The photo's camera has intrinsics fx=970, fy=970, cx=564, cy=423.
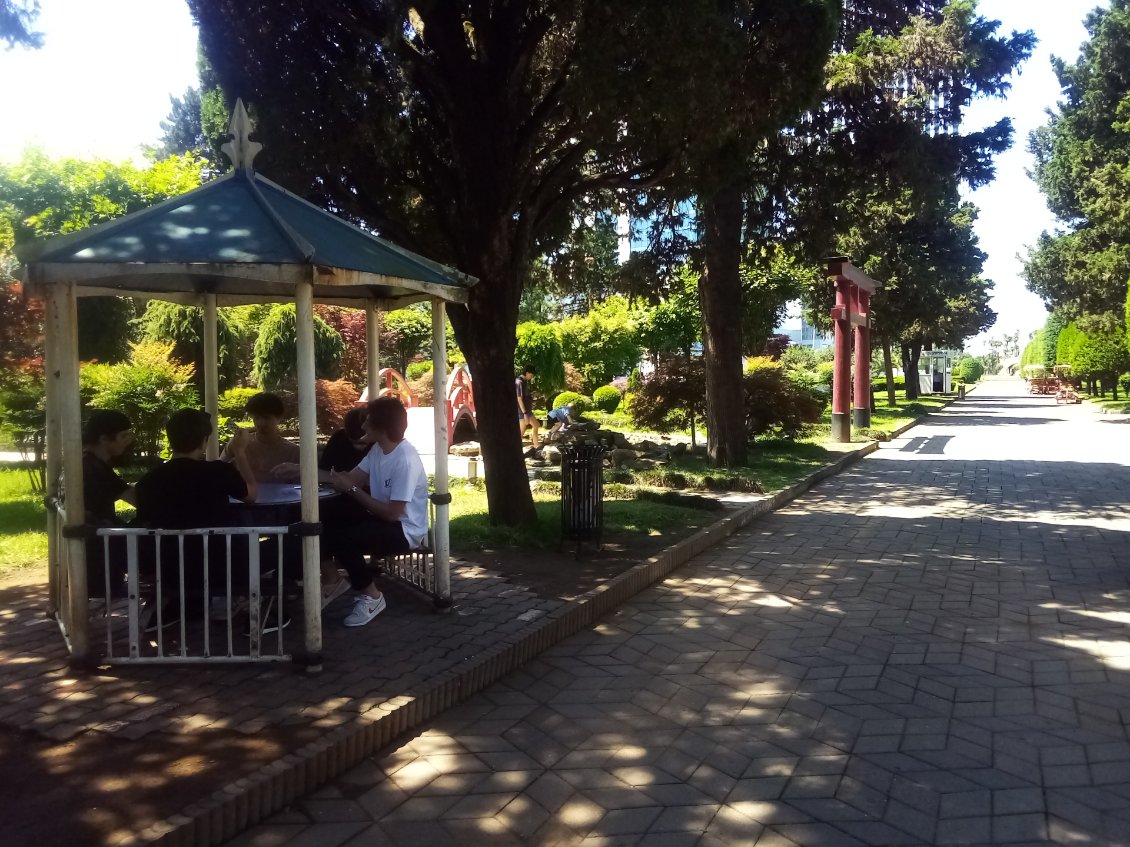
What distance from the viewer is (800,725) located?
4.71 metres

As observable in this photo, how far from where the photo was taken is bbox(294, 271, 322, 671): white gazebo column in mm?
5051

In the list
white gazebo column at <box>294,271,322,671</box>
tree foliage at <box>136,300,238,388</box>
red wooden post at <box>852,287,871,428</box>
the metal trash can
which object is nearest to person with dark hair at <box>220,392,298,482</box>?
white gazebo column at <box>294,271,322,671</box>

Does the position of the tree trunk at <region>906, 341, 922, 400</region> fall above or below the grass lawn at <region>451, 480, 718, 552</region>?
above

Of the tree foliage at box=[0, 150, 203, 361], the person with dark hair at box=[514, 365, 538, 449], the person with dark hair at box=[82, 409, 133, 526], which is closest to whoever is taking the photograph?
the person with dark hair at box=[82, 409, 133, 526]

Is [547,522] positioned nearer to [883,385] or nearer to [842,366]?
[842,366]

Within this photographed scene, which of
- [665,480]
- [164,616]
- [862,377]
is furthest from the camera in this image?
[862,377]

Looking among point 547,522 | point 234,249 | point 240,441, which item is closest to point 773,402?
point 547,522

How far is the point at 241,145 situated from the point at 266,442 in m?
1.98

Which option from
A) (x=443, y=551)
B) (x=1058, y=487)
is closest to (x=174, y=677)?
(x=443, y=551)

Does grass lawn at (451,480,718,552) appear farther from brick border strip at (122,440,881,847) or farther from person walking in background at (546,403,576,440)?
person walking in background at (546,403,576,440)

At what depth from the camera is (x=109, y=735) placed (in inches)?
164

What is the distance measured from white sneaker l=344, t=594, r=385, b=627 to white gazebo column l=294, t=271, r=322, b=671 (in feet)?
2.70

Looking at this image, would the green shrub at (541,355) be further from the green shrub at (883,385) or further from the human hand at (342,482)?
the green shrub at (883,385)

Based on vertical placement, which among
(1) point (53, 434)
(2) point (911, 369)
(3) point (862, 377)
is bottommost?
(1) point (53, 434)
